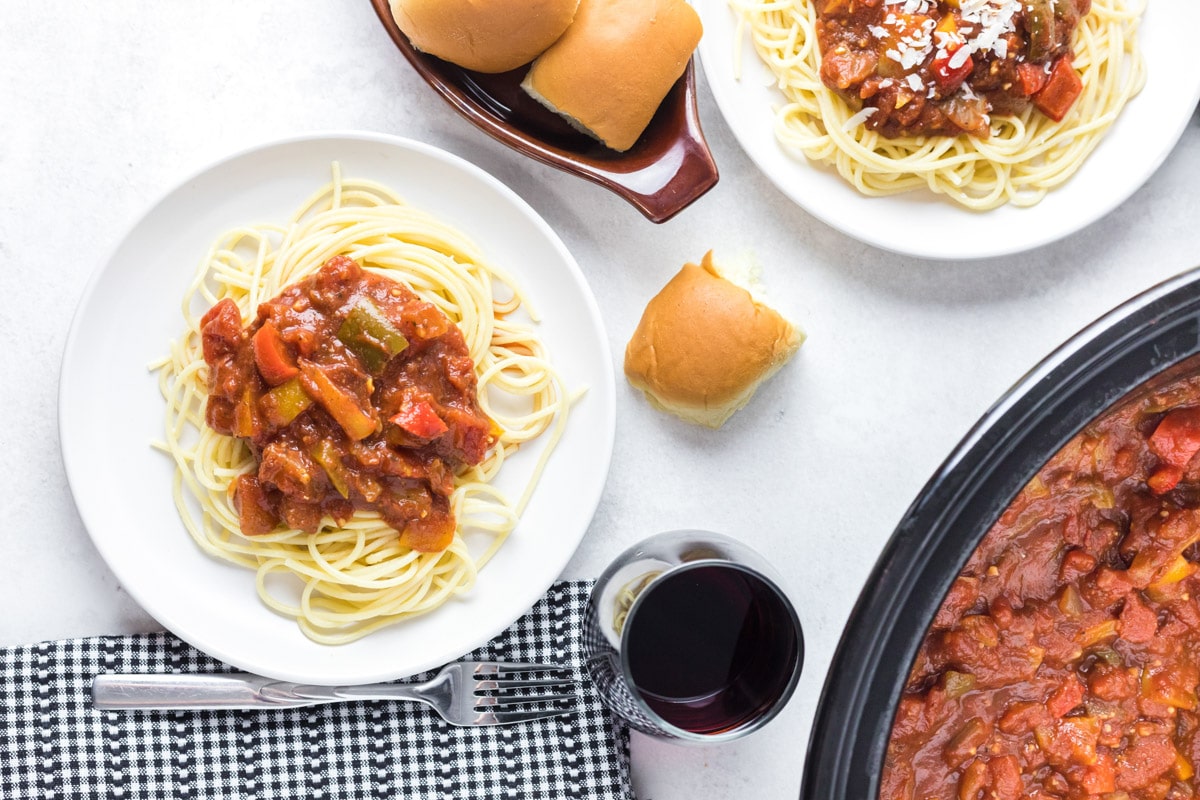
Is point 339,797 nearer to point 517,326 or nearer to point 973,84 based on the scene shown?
point 517,326

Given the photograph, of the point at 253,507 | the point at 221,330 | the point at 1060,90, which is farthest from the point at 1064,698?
the point at 221,330

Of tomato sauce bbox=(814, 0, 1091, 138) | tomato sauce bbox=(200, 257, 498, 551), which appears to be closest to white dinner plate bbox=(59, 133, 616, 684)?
tomato sauce bbox=(200, 257, 498, 551)

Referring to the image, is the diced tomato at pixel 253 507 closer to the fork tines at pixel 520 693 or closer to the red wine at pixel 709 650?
the fork tines at pixel 520 693

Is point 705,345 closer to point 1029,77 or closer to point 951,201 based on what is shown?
point 951,201

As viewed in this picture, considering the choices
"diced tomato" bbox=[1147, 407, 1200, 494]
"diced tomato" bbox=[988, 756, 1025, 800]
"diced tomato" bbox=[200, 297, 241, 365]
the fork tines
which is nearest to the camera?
"diced tomato" bbox=[1147, 407, 1200, 494]

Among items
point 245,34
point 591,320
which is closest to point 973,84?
point 591,320

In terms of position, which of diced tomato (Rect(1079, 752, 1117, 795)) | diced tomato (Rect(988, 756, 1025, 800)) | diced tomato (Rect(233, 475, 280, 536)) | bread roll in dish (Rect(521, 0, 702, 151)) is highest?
bread roll in dish (Rect(521, 0, 702, 151))

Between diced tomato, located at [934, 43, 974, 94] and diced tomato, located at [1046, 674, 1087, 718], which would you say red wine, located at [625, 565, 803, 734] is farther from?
diced tomato, located at [934, 43, 974, 94]
